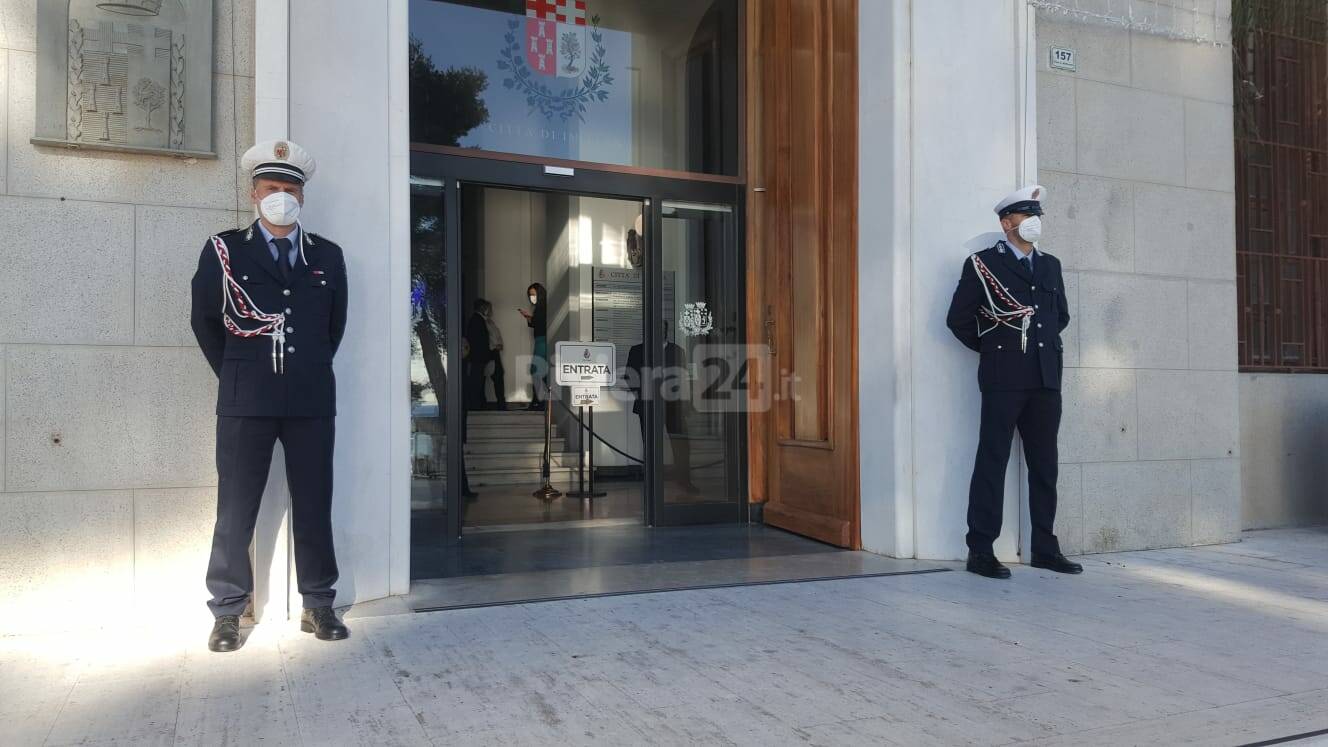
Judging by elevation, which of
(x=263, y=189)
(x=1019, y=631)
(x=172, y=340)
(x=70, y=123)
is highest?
(x=70, y=123)

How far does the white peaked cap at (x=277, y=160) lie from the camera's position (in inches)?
135

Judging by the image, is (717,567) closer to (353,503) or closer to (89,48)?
(353,503)

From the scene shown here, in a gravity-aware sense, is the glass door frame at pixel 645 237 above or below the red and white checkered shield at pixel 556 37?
below

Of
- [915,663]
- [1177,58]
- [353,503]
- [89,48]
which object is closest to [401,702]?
[353,503]

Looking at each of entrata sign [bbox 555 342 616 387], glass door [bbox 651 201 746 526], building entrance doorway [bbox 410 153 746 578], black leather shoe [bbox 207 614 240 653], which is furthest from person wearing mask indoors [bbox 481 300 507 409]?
black leather shoe [bbox 207 614 240 653]

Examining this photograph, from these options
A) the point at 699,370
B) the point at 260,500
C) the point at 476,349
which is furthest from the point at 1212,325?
the point at 476,349

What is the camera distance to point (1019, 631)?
367cm

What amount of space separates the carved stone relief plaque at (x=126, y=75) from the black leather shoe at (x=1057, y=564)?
4.35m

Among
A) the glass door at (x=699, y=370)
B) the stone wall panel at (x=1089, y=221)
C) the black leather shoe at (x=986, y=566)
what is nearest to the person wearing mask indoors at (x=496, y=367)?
the glass door at (x=699, y=370)

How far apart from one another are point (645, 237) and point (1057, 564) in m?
3.13

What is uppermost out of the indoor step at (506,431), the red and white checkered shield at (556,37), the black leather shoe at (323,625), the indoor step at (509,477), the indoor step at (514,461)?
the red and white checkered shield at (556,37)

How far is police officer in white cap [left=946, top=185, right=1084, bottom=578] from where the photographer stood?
4715 mm

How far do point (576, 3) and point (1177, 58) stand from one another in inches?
147

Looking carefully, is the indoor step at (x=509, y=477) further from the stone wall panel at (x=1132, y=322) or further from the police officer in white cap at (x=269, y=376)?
the police officer in white cap at (x=269, y=376)
